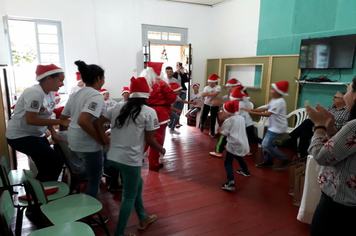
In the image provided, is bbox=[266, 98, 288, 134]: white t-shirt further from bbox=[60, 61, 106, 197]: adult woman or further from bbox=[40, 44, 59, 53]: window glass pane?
bbox=[40, 44, 59, 53]: window glass pane

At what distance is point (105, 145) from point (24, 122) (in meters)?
0.75

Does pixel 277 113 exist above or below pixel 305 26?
below

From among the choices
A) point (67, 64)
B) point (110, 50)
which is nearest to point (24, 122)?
point (67, 64)

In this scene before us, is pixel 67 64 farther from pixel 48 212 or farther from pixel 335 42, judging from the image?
pixel 335 42

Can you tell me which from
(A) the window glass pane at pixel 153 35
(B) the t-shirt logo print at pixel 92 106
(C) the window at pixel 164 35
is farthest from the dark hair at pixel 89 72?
(A) the window glass pane at pixel 153 35

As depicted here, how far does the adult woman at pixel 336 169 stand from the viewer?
1016mm

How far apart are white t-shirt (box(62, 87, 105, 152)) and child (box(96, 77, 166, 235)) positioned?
0.10 m

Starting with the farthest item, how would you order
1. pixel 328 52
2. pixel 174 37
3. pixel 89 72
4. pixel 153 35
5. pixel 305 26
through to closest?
pixel 174 37
pixel 153 35
pixel 305 26
pixel 328 52
pixel 89 72

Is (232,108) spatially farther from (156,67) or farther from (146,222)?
(146,222)

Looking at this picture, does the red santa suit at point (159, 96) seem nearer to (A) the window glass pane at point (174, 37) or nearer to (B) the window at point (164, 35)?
(B) the window at point (164, 35)

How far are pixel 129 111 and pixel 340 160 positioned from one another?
1.23m

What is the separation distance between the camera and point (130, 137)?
1619mm

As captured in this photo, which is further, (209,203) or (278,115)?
(278,115)

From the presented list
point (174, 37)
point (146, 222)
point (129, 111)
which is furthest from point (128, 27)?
point (146, 222)
